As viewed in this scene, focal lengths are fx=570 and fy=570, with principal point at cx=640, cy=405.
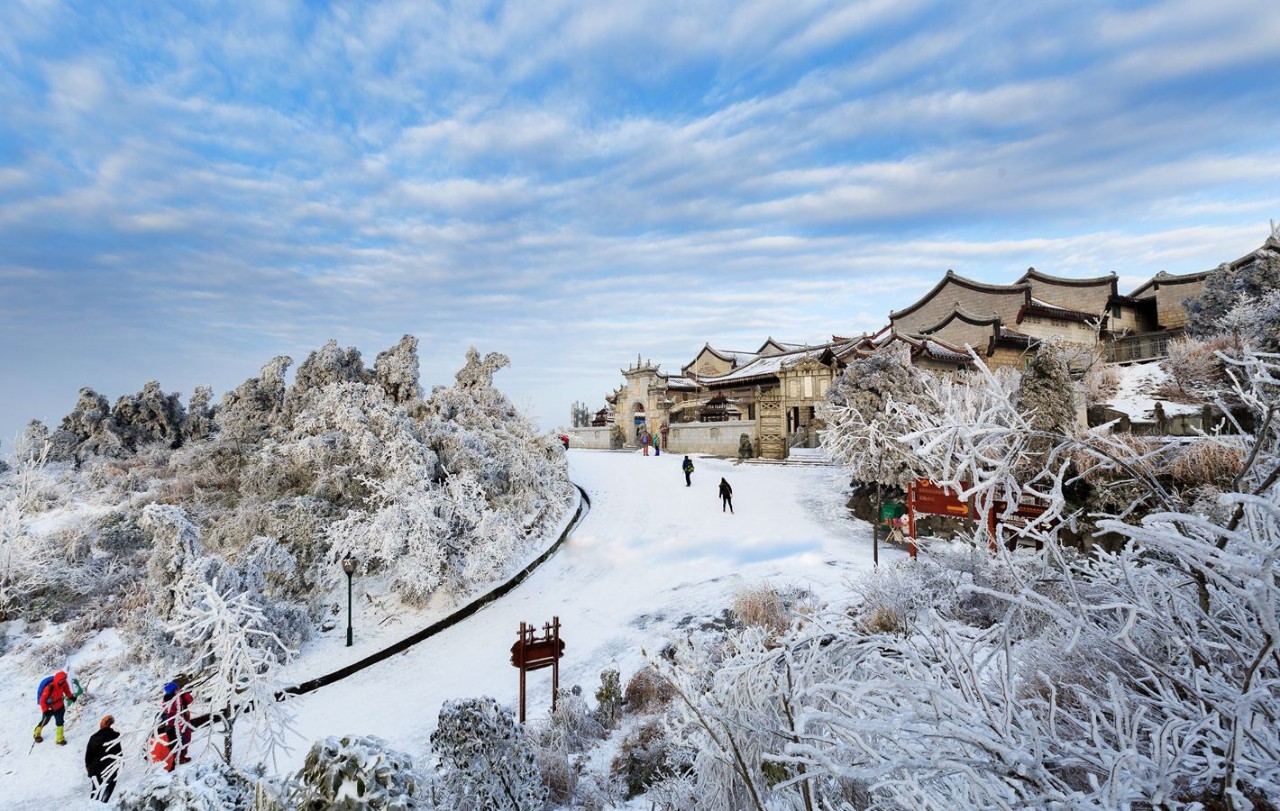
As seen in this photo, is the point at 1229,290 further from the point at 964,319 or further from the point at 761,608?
the point at 761,608

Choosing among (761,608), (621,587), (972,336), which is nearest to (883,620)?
(761,608)

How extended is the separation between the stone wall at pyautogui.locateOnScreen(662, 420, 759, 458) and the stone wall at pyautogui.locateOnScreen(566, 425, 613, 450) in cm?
969

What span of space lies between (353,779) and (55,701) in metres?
11.2

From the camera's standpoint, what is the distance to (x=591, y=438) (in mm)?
48469

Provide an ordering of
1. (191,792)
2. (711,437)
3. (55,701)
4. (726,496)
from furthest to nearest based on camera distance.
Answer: (711,437)
(726,496)
(55,701)
(191,792)

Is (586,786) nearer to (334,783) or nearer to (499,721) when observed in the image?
(499,721)

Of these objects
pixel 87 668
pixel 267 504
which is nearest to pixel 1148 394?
pixel 267 504

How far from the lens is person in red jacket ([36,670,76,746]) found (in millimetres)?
10430

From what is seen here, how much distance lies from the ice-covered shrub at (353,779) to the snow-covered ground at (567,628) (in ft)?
17.9

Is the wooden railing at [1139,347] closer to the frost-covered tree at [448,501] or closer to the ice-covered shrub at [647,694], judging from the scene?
the frost-covered tree at [448,501]

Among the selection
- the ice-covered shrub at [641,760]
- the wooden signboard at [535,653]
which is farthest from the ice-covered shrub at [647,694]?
the wooden signboard at [535,653]

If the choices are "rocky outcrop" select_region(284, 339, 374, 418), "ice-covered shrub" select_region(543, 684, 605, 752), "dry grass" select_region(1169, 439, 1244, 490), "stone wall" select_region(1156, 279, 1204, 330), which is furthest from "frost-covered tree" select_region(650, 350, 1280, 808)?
"stone wall" select_region(1156, 279, 1204, 330)

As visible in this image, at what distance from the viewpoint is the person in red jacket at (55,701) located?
10430 mm

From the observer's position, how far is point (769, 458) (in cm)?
3073
